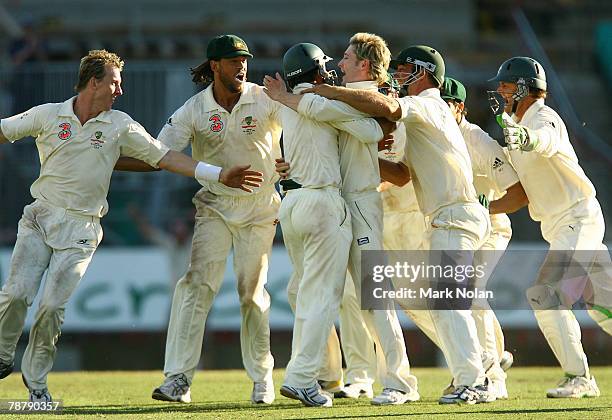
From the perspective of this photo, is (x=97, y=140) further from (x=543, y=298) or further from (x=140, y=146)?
(x=543, y=298)

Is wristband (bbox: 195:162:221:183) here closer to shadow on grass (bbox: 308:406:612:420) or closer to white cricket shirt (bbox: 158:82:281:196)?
white cricket shirt (bbox: 158:82:281:196)

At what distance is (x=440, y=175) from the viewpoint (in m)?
8.52

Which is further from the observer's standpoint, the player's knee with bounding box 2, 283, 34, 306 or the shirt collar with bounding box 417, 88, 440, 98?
the shirt collar with bounding box 417, 88, 440, 98

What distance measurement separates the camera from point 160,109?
63.5ft

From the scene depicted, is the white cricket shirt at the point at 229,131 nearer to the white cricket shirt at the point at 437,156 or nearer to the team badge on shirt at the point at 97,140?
the team badge on shirt at the point at 97,140

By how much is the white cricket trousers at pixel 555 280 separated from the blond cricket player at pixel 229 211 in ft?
6.77

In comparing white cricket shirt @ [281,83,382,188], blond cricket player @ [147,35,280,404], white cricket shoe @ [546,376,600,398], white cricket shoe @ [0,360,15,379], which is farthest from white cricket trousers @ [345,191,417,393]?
white cricket shoe @ [0,360,15,379]

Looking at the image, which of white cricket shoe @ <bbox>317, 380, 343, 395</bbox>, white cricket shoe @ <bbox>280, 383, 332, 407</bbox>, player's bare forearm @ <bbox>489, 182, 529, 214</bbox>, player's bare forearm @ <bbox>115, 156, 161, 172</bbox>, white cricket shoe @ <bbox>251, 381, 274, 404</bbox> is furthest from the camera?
player's bare forearm @ <bbox>489, 182, 529, 214</bbox>

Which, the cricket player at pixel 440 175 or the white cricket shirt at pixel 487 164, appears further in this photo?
the white cricket shirt at pixel 487 164

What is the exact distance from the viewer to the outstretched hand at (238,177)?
27.9 feet

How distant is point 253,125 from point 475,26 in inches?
642

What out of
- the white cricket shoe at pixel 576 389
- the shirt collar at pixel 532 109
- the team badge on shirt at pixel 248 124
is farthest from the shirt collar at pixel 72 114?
the white cricket shoe at pixel 576 389

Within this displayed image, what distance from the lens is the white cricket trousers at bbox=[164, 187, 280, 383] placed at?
932cm

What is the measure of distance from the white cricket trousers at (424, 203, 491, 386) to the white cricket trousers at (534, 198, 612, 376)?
88cm
